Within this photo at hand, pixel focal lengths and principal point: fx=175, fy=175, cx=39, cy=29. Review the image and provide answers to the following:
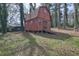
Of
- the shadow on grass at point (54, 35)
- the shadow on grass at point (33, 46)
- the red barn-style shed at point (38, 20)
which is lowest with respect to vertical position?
the shadow on grass at point (33, 46)

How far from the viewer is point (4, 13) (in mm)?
1622

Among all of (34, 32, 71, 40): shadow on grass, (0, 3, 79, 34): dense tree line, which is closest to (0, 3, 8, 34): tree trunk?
(0, 3, 79, 34): dense tree line

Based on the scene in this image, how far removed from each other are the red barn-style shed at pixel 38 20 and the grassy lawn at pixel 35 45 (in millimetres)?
65

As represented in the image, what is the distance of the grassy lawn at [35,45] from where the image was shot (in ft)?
5.23

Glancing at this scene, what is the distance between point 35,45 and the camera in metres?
1.60

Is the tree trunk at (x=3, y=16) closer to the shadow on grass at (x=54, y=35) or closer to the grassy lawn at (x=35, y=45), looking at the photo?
the grassy lawn at (x=35, y=45)

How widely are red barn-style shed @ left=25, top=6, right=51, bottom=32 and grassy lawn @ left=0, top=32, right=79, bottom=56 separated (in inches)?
2.6

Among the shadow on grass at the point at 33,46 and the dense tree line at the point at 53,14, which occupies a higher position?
the dense tree line at the point at 53,14

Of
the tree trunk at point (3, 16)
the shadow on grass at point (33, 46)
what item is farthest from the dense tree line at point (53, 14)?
the shadow on grass at point (33, 46)

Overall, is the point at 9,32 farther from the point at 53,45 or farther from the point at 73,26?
the point at 73,26

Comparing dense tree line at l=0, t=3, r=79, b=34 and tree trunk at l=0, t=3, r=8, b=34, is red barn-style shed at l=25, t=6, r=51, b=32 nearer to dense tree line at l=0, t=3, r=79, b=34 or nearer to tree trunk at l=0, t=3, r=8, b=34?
dense tree line at l=0, t=3, r=79, b=34

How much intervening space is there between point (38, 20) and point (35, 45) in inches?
9.2

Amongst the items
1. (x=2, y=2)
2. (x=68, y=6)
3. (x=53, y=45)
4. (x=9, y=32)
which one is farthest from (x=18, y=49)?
(x=68, y=6)

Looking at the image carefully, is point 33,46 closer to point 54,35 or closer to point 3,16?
point 54,35
